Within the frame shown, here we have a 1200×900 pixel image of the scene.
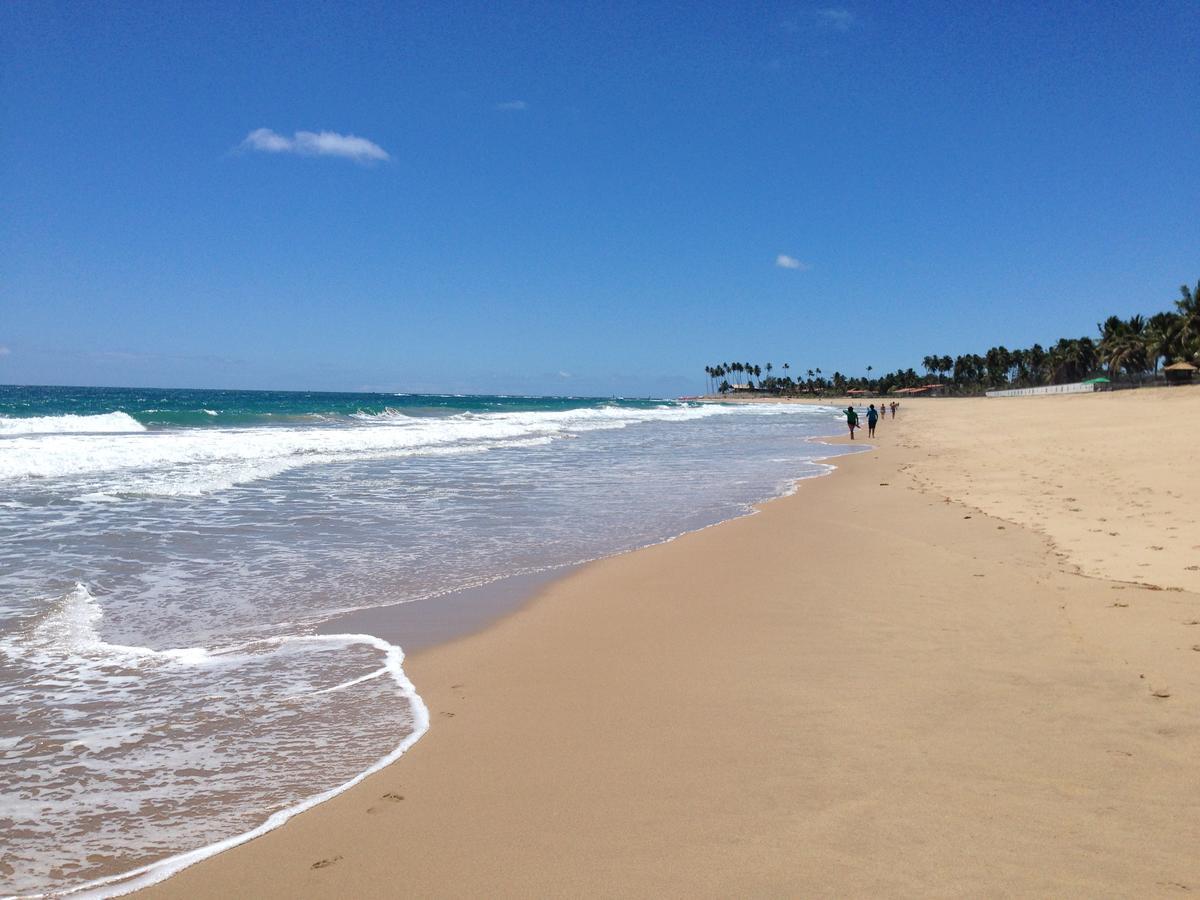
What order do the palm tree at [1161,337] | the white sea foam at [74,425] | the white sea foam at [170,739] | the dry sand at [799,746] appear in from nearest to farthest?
the dry sand at [799,746] → the white sea foam at [170,739] → the white sea foam at [74,425] → the palm tree at [1161,337]

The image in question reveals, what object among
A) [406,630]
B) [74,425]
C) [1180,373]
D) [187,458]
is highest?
[1180,373]

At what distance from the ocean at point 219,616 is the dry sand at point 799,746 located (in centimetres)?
39

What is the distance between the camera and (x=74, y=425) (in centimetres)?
4097

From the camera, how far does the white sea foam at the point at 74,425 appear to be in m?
37.2

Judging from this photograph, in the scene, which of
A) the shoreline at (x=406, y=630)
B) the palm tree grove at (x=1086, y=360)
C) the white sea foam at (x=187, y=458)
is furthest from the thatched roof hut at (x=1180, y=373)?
the shoreline at (x=406, y=630)

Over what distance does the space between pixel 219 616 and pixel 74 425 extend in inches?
1669

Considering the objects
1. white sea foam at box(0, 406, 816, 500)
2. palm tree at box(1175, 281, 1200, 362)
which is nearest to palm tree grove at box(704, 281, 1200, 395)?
palm tree at box(1175, 281, 1200, 362)

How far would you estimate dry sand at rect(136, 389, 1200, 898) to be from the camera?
3.00m

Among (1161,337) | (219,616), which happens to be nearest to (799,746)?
(219,616)

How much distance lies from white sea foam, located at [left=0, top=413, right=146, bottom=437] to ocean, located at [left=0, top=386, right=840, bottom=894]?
72.1ft

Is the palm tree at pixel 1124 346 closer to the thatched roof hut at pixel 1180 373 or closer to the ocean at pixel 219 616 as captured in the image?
the thatched roof hut at pixel 1180 373

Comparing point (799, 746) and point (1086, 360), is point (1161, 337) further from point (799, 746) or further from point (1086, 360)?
point (799, 746)

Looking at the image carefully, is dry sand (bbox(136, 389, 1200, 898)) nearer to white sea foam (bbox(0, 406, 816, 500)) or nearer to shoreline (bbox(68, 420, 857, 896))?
shoreline (bbox(68, 420, 857, 896))

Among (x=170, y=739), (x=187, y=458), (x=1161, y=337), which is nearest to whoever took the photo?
(x=170, y=739)
